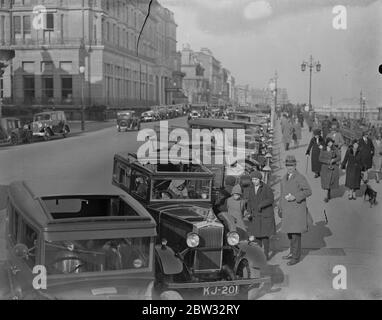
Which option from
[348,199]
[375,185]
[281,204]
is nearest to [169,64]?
[281,204]

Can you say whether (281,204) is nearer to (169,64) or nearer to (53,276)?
(169,64)

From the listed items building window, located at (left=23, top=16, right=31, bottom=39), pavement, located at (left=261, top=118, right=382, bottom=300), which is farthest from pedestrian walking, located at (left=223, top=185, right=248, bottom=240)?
building window, located at (left=23, top=16, right=31, bottom=39)

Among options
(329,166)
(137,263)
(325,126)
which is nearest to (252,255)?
(137,263)

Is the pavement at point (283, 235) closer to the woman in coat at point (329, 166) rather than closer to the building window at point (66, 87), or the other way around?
the woman in coat at point (329, 166)

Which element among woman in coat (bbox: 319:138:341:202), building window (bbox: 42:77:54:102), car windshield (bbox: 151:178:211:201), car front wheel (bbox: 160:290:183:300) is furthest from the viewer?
woman in coat (bbox: 319:138:341:202)

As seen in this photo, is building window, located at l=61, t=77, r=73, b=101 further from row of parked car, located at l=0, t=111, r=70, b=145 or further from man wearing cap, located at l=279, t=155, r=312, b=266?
man wearing cap, located at l=279, t=155, r=312, b=266

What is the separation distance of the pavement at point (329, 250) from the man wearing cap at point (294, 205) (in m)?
0.23

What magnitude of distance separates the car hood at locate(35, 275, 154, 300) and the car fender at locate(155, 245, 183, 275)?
0.88ft

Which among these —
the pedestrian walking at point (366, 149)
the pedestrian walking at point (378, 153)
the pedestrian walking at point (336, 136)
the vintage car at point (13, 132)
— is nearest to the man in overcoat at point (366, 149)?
the pedestrian walking at point (366, 149)

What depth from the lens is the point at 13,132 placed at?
6.24 meters

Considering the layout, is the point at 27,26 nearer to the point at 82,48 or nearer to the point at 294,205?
the point at 82,48

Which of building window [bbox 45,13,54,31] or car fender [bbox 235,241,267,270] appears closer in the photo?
car fender [bbox 235,241,267,270]

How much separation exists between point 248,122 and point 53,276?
313 centimetres

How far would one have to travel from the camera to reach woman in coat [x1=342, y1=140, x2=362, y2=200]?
8508 mm
